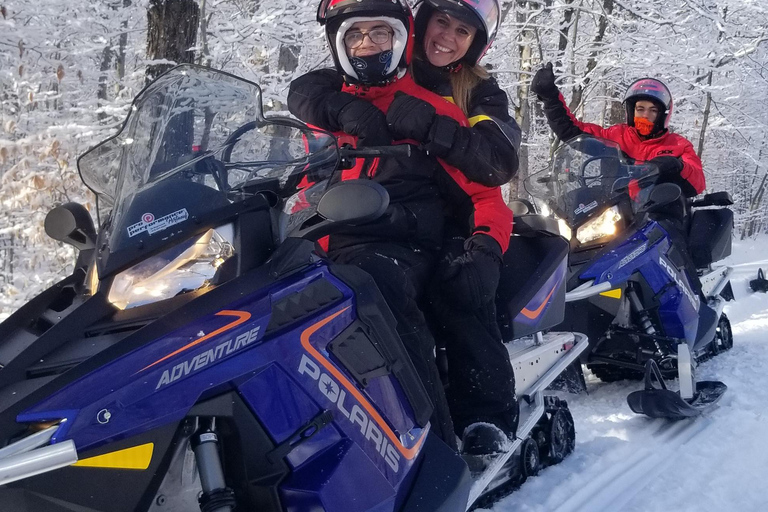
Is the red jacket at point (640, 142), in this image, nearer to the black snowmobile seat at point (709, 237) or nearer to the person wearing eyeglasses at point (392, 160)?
the black snowmobile seat at point (709, 237)


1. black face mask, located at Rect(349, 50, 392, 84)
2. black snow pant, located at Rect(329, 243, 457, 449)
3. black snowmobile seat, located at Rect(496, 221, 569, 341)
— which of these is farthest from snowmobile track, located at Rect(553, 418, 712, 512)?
black face mask, located at Rect(349, 50, 392, 84)

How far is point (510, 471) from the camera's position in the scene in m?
3.10

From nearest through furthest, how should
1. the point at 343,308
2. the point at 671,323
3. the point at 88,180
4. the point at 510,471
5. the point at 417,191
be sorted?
the point at 343,308 < the point at 88,180 < the point at 417,191 < the point at 510,471 < the point at 671,323

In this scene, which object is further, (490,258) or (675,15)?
(675,15)

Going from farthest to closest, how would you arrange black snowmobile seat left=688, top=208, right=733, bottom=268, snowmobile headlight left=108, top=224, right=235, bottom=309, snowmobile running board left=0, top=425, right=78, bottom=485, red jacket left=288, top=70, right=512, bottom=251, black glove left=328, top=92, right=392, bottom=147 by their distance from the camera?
black snowmobile seat left=688, top=208, right=733, bottom=268
red jacket left=288, top=70, right=512, bottom=251
black glove left=328, top=92, right=392, bottom=147
snowmobile headlight left=108, top=224, right=235, bottom=309
snowmobile running board left=0, top=425, right=78, bottom=485

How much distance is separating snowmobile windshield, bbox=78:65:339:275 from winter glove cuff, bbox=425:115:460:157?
2.12 feet

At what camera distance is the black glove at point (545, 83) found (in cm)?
565

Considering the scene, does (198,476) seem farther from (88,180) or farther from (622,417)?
(622,417)

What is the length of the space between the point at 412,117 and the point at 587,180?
241 centimetres

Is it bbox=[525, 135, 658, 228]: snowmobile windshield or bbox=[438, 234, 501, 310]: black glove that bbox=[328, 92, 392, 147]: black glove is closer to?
bbox=[438, 234, 501, 310]: black glove

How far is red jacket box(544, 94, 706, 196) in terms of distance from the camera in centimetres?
566

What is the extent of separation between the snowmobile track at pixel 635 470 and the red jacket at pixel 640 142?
2.34 metres

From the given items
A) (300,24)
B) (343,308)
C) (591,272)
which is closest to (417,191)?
(343,308)

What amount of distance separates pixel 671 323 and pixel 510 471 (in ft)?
6.24
